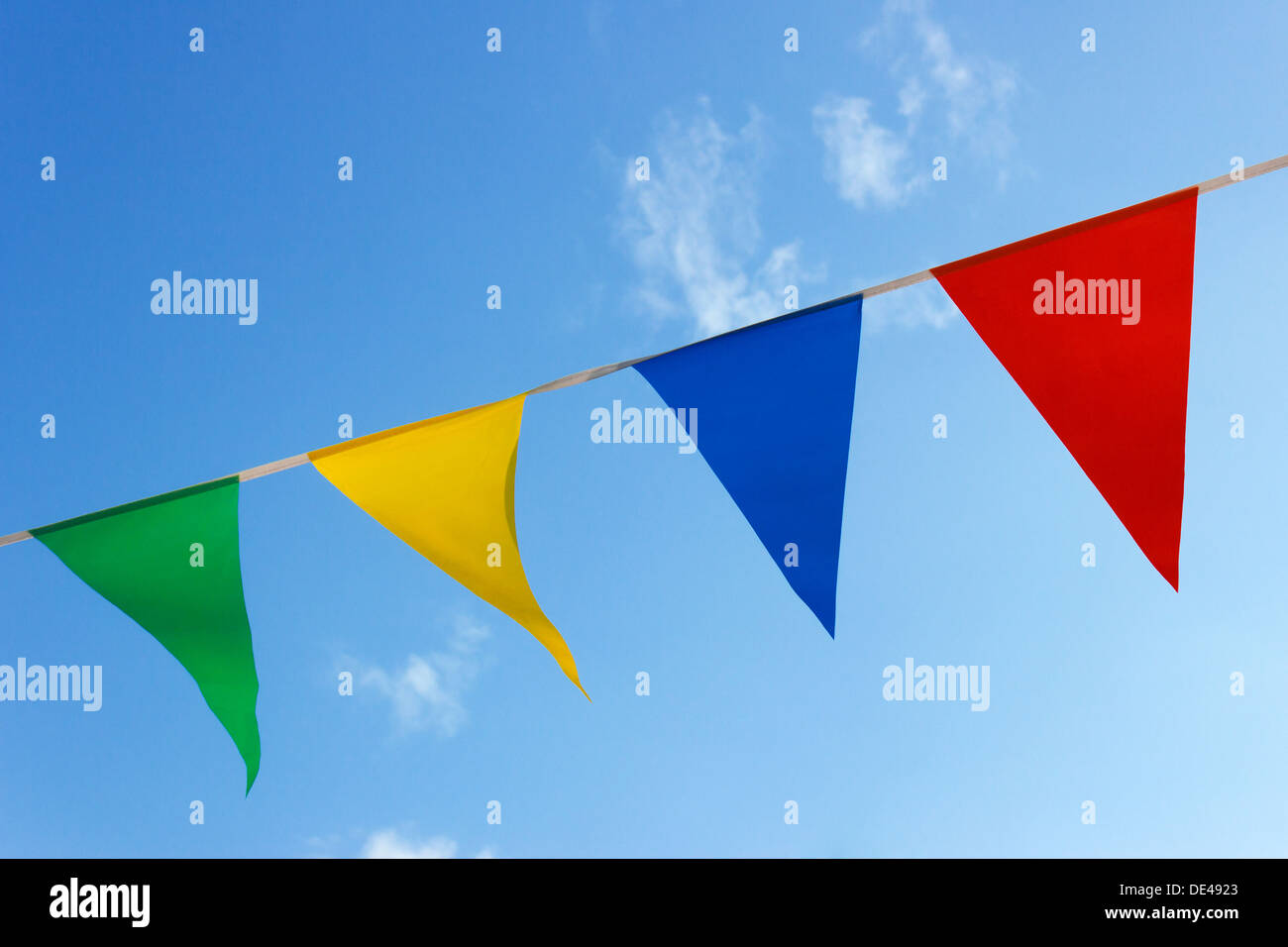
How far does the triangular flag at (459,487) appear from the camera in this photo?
8.94 ft

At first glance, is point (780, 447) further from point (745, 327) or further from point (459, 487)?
point (459, 487)

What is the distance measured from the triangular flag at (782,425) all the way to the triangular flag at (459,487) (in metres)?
0.52

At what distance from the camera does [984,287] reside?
8.23ft

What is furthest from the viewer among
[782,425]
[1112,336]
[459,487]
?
[459,487]

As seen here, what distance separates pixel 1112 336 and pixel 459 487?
187 cm

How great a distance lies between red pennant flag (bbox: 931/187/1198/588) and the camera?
242 cm

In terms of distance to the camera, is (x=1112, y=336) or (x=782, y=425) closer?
(x=1112, y=336)

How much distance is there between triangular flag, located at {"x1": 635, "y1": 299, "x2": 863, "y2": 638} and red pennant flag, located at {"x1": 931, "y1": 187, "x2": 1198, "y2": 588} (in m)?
0.42

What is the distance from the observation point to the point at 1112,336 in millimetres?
2473

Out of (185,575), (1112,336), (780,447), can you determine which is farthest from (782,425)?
(185,575)

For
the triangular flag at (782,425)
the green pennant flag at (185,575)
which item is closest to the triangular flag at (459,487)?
the green pennant flag at (185,575)
